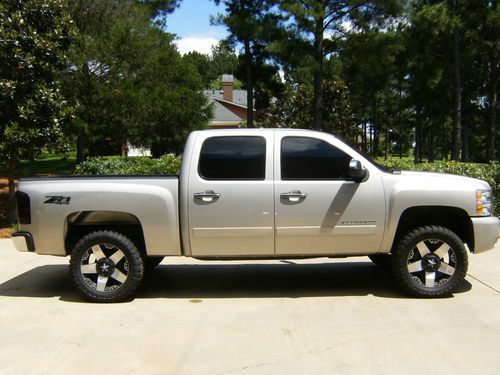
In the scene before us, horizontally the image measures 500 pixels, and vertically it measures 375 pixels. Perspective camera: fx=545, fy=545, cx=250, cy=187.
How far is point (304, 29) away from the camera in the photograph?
2109 centimetres

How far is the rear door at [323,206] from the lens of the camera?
5.92 m

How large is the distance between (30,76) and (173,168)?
12.5 feet

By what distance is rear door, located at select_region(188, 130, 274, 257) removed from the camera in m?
5.89

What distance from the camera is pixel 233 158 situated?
6.07 metres

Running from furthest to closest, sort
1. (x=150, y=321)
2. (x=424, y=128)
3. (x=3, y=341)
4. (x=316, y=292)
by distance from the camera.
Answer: (x=424, y=128)
(x=316, y=292)
(x=150, y=321)
(x=3, y=341)

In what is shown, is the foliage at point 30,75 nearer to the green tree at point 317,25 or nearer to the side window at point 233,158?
the side window at point 233,158

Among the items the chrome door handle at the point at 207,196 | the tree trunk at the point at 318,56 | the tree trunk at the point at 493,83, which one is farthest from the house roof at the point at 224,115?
the chrome door handle at the point at 207,196

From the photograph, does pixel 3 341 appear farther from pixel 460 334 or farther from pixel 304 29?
pixel 304 29

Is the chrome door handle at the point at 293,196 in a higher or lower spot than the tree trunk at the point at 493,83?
lower

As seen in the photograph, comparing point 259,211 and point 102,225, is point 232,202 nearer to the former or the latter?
point 259,211

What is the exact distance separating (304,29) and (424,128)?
35.9 m

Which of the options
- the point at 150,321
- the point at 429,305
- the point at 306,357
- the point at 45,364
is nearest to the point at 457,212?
the point at 429,305

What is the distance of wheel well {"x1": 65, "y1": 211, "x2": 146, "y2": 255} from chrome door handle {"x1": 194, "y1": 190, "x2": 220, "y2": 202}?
2.46 feet

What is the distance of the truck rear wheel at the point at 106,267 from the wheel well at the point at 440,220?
9.72 feet
